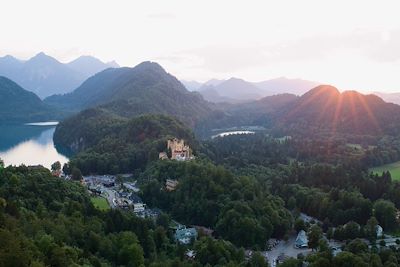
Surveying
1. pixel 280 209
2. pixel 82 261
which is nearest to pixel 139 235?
pixel 82 261

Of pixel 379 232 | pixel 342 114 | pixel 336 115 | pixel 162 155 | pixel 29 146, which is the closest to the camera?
pixel 379 232

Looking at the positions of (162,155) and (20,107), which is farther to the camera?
(20,107)

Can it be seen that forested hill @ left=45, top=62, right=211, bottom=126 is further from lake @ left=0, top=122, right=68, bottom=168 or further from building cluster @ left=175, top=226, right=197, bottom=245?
building cluster @ left=175, top=226, right=197, bottom=245

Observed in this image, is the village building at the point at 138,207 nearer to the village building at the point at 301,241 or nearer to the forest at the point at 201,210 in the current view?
the forest at the point at 201,210

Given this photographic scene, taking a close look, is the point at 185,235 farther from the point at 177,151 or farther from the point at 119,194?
the point at 177,151

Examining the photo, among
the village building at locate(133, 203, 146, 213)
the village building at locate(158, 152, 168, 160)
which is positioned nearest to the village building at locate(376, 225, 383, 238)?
the village building at locate(133, 203, 146, 213)

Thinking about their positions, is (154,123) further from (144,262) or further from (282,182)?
(144,262)

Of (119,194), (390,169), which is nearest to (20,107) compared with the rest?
(390,169)
